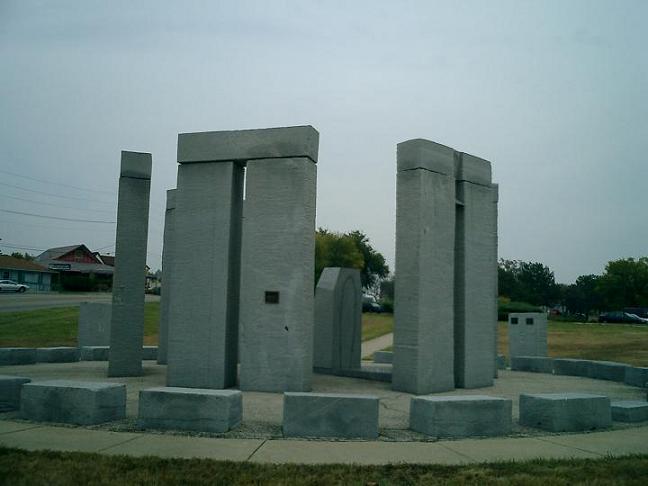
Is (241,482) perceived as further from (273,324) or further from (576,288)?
(576,288)

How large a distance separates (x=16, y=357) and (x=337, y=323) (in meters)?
9.24

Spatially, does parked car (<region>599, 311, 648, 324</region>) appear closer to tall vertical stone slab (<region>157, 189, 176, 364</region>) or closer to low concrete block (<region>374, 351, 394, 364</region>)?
low concrete block (<region>374, 351, 394, 364</region>)

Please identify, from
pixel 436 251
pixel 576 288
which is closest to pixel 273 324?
pixel 436 251

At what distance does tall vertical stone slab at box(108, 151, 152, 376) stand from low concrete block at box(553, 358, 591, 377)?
12586mm

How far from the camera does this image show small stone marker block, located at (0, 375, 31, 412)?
9.31 meters

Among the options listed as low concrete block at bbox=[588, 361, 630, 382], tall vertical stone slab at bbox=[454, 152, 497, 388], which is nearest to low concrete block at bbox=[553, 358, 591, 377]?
low concrete block at bbox=[588, 361, 630, 382]

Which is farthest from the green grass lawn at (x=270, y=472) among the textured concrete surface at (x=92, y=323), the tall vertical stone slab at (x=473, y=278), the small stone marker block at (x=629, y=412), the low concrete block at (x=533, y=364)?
the textured concrete surface at (x=92, y=323)

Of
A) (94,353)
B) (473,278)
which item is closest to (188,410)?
(473,278)

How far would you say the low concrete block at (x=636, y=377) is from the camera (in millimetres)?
14656

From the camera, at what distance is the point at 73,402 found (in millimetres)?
8406

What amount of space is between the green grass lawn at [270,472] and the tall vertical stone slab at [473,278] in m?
7.25

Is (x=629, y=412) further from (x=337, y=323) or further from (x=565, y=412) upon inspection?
(x=337, y=323)

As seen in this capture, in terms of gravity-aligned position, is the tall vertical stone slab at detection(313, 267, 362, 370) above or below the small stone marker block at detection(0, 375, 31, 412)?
above

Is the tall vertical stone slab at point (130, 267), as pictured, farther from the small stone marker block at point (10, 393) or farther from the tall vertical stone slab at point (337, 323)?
the tall vertical stone slab at point (337, 323)
